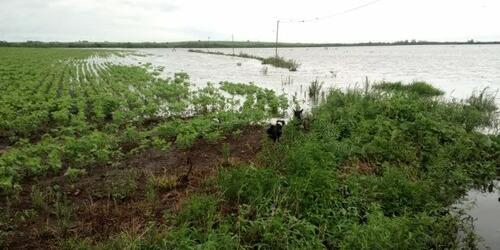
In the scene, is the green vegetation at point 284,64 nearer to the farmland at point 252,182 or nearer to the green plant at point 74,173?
the farmland at point 252,182

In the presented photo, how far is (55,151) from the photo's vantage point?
24.8ft

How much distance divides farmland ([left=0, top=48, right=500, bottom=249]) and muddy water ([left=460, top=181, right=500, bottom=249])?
259 millimetres

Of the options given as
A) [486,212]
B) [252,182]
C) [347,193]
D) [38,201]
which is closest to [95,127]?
[38,201]

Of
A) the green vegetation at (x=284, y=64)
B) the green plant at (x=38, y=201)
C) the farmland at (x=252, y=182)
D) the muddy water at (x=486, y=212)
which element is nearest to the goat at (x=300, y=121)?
the farmland at (x=252, y=182)

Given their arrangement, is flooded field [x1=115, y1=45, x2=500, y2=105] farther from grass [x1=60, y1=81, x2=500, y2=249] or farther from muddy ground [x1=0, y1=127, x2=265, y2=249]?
muddy ground [x1=0, y1=127, x2=265, y2=249]

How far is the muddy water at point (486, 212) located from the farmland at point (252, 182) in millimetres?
259

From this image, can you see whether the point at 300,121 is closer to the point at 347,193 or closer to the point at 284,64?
the point at 347,193

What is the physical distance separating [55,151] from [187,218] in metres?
3.81

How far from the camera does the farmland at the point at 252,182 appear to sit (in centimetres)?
504

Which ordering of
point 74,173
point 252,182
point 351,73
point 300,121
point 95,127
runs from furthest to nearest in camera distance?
point 351,73
point 95,127
point 300,121
point 74,173
point 252,182

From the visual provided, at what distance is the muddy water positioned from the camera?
568 cm

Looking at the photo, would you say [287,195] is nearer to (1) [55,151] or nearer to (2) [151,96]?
(1) [55,151]

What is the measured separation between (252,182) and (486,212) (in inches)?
160

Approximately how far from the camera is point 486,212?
6.58m
